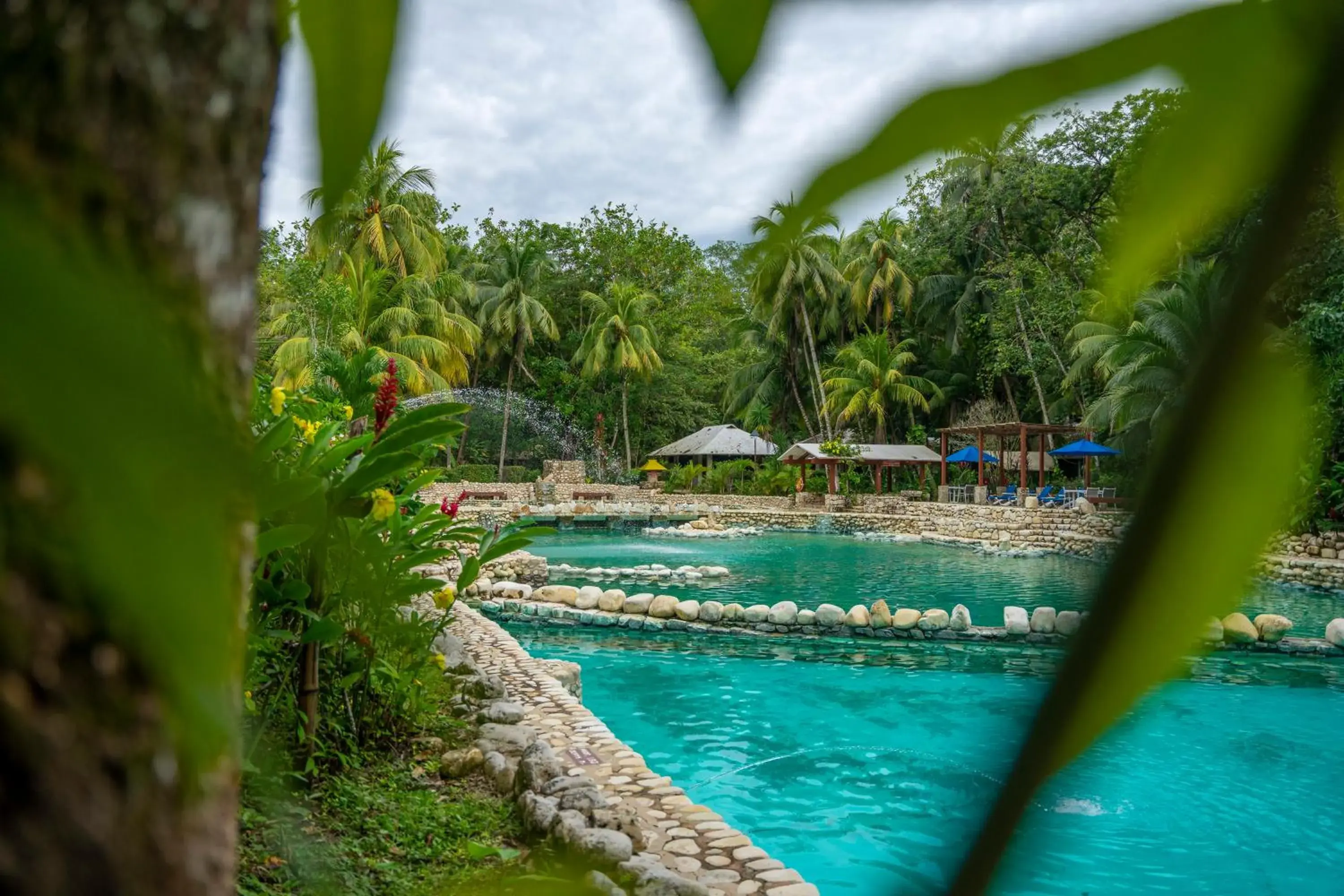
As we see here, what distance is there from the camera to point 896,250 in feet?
92.2

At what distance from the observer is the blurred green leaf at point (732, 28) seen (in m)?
0.18

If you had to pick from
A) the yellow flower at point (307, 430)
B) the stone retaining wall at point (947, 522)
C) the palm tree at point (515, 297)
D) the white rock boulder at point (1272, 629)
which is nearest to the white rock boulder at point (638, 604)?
the white rock boulder at point (1272, 629)

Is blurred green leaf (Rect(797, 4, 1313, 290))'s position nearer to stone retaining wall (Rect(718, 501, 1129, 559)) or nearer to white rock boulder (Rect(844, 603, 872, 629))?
white rock boulder (Rect(844, 603, 872, 629))

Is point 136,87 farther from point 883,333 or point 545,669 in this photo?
point 883,333

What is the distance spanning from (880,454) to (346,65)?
29.4m

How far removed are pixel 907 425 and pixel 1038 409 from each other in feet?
21.0

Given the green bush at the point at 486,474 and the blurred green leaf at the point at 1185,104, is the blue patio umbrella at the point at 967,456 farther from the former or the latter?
the blurred green leaf at the point at 1185,104

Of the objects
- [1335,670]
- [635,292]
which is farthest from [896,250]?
[1335,670]

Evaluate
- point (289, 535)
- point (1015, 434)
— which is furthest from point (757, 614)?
point (1015, 434)

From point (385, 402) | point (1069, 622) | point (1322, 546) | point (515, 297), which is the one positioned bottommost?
point (1322, 546)

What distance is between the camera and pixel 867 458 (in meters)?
27.9

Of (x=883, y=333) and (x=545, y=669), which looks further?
(x=883, y=333)

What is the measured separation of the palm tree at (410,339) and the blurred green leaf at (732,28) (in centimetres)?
1696

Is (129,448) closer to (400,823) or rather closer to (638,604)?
(400,823)
